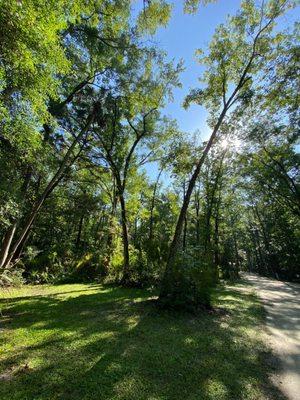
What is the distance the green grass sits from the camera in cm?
411

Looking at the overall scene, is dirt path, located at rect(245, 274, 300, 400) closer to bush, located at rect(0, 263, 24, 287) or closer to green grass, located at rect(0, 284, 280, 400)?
green grass, located at rect(0, 284, 280, 400)

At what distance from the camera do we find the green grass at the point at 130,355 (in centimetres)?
411

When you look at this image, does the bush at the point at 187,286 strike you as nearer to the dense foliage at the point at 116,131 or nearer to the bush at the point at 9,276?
the dense foliage at the point at 116,131

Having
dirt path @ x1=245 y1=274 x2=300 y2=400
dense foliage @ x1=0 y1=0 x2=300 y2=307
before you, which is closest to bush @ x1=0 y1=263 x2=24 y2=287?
dense foliage @ x1=0 y1=0 x2=300 y2=307

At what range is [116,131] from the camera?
54.4 ft

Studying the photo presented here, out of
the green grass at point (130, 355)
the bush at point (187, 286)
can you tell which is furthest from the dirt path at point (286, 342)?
the bush at point (187, 286)

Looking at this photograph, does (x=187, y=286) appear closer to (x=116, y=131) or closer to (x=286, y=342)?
(x=286, y=342)

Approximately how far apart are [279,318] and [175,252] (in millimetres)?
4058

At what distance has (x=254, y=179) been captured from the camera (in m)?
27.3

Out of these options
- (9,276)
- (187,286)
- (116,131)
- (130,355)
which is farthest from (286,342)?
(116,131)

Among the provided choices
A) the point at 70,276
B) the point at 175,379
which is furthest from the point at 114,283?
the point at 175,379

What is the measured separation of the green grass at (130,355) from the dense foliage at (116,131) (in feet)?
4.65

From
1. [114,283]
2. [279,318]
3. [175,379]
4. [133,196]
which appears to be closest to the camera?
[175,379]

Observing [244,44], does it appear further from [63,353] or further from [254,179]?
[254,179]
